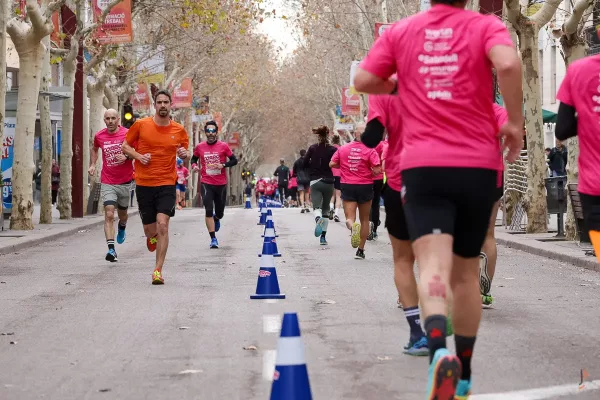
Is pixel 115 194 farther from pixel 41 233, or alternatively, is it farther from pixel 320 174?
pixel 41 233

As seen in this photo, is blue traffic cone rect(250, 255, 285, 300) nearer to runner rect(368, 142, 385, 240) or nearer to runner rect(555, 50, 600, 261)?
runner rect(555, 50, 600, 261)

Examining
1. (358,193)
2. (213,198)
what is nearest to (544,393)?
(358,193)

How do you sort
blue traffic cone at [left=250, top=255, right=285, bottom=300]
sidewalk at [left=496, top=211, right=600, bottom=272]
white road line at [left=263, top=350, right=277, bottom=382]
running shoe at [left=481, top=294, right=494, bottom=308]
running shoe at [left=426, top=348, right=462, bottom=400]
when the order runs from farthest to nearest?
sidewalk at [left=496, top=211, right=600, bottom=272], blue traffic cone at [left=250, top=255, right=285, bottom=300], running shoe at [left=481, top=294, right=494, bottom=308], white road line at [left=263, top=350, right=277, bottom=382], running shoe at [left=426, top=348, right=462, bottom=400]

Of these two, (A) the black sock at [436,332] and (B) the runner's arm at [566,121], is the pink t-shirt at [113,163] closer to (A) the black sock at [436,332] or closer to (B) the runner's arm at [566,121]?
(B) the runner's arm at [566,121]

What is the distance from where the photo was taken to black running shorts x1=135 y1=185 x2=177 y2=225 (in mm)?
13289

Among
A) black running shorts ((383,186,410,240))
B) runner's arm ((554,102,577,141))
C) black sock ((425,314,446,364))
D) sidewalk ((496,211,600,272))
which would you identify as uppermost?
runner's arm ((554,102,577,141))

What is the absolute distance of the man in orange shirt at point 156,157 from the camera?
13.3m

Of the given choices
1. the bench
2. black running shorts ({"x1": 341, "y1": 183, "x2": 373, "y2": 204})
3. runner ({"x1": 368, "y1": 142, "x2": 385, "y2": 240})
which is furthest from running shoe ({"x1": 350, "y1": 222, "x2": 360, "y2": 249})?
the bench

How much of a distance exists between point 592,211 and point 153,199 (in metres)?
7.59

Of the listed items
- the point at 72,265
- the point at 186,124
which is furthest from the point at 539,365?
the point at 186,124

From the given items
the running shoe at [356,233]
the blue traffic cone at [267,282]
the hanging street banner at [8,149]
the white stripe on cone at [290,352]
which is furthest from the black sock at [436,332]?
the hanging street banner at [8,149]

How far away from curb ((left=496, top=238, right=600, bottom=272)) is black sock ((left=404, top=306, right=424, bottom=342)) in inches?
305

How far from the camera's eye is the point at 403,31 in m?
5.48

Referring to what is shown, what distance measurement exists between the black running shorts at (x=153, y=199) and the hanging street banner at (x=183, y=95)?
3854 centimetres
